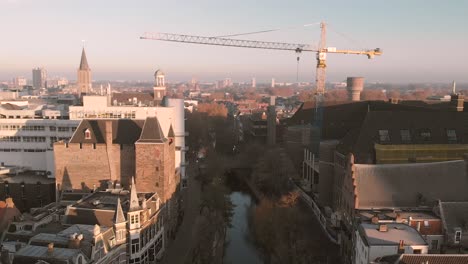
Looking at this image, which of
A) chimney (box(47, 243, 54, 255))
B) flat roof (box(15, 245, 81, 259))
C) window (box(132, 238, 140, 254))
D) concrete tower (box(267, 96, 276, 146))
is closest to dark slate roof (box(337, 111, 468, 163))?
window (box(132, 238, 140, 254))

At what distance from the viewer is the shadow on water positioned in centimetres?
5006

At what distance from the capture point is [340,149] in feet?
181

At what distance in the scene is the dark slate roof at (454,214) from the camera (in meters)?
39.1

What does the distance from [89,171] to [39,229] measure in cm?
1560

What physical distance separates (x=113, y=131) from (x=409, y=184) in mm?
34371

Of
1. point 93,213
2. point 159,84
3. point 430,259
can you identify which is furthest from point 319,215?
point 159,84

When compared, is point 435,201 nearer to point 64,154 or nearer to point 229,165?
point 64,154

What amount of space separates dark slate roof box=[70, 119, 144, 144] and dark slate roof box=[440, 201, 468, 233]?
3443 cm

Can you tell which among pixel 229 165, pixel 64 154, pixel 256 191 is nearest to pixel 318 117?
pixel 256 191

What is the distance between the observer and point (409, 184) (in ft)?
148

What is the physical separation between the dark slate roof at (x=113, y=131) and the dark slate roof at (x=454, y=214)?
34427mm

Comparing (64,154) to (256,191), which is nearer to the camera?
(64,154)

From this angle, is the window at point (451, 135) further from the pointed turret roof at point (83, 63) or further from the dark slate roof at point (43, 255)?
the pointed turret roof at point (83, 63)

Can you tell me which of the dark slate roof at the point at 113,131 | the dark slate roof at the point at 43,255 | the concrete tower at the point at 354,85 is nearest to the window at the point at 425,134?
the dark slate roof at the point at 113,131
